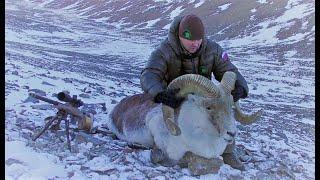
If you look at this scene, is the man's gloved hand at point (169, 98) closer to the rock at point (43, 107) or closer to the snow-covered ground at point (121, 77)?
the snow-covered ground at point (121, 77)

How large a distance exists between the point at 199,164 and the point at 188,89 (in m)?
0.54

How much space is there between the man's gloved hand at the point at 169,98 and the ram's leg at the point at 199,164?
14.9 inches

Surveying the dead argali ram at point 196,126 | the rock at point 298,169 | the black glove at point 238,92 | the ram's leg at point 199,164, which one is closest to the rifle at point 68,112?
the dead argali ram at point 196,126

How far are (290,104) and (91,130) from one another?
385cm

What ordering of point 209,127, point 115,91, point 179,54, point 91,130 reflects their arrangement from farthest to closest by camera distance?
point 115,91
point 91,130
point 179,54
point 209,127

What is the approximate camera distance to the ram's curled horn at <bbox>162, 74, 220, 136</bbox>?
4223 millimetres

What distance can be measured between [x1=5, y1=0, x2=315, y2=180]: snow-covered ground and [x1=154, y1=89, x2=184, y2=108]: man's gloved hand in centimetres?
47

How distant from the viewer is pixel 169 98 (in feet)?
14.1

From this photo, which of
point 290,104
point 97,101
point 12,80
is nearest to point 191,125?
point 97,101

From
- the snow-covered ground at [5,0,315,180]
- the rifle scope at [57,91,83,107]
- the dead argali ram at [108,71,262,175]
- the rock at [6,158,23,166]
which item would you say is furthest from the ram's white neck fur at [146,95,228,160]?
the rock at [6,158,23,166]

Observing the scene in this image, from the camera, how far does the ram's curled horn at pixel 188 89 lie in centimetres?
422

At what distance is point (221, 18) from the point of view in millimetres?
12625

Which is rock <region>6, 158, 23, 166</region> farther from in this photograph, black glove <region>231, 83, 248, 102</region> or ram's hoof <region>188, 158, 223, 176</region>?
black glove <region>231, 83, 248, 102</region>

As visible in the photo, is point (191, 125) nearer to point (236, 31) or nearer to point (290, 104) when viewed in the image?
point (290, 104)
